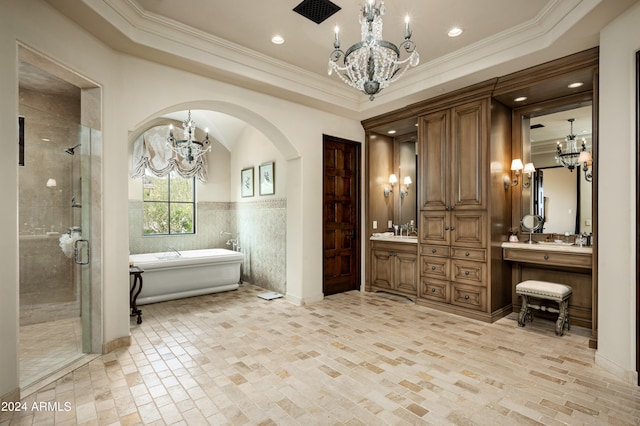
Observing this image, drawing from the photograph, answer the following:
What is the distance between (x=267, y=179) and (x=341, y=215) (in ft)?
5.18

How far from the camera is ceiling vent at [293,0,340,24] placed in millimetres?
2914

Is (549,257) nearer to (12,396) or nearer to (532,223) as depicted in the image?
(532,223)

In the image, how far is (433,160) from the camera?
15.1ft

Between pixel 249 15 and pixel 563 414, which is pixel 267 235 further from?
pixel 563 414

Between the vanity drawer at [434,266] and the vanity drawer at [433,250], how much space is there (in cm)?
6

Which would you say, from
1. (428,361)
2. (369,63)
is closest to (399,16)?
(369,63)

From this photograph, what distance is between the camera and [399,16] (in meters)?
3.13

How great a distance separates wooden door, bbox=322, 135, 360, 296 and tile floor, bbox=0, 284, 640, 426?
1364 millimetres

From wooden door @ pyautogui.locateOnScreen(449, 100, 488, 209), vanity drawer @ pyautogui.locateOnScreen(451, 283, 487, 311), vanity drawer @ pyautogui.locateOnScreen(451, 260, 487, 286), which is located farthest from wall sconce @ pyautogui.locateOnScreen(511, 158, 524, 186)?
vanity drawer @ pyautogui.locateOnScreen(451, 283, 487, 311)

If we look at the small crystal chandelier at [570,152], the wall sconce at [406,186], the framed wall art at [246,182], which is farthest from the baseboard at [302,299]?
the small crystal chandelier at [570,152]

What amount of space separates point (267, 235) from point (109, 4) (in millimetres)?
3972

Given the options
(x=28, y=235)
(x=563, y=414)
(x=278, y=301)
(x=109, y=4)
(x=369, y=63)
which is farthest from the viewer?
(x=278, y=301)

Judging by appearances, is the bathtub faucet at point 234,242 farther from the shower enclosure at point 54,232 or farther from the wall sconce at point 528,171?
the wall sconce at point 528,171

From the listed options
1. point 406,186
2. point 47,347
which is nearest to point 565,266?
point 406,186
